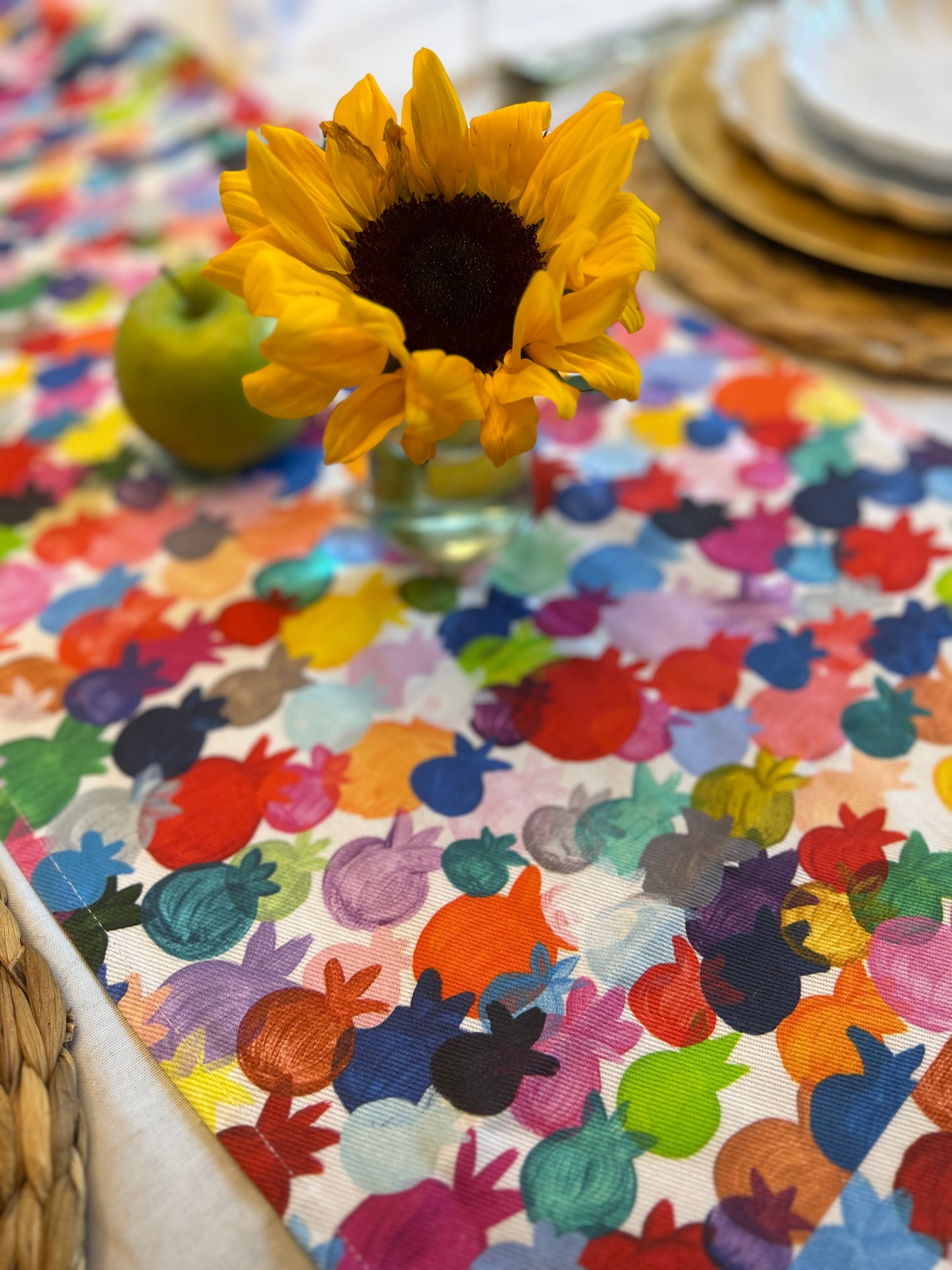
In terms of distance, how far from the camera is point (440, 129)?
0.37 m

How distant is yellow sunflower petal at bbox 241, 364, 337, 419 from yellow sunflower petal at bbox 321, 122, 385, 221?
3.1 inches

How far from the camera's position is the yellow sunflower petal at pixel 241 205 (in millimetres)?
364

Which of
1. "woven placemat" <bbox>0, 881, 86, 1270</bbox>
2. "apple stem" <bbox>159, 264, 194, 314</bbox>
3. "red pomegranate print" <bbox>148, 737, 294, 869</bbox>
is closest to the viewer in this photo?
"woven placemat" <bbox>0, 881, 86, 1270</bbox>

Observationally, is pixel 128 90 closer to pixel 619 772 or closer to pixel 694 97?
pixel 694 97

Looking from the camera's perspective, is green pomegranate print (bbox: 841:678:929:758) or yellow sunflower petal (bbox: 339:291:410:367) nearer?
yellow sunflower petal (bbox: 339:291:410:367)

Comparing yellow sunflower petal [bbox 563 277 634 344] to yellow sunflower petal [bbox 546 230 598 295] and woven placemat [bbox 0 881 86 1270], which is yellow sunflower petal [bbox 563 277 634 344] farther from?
woven placemat [bbox 0 881 86 1270]

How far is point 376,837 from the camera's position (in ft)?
1.34

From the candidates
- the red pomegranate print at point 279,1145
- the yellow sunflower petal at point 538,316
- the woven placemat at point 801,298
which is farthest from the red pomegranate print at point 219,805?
the woven placemat at point 801,298

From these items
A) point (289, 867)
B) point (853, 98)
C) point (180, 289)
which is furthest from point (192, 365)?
point (853, 98)

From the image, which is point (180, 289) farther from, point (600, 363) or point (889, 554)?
point (889, 554)

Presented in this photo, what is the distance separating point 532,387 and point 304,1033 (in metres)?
0.24

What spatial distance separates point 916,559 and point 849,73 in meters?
0.40

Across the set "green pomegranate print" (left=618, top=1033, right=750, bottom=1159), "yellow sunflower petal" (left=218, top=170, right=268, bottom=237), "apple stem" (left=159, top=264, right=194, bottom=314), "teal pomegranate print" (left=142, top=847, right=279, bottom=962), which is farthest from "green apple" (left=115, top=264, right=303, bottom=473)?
"green pomegranate print" (left=618, top=1033, right=750, bottom=1159)

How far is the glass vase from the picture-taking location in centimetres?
46
